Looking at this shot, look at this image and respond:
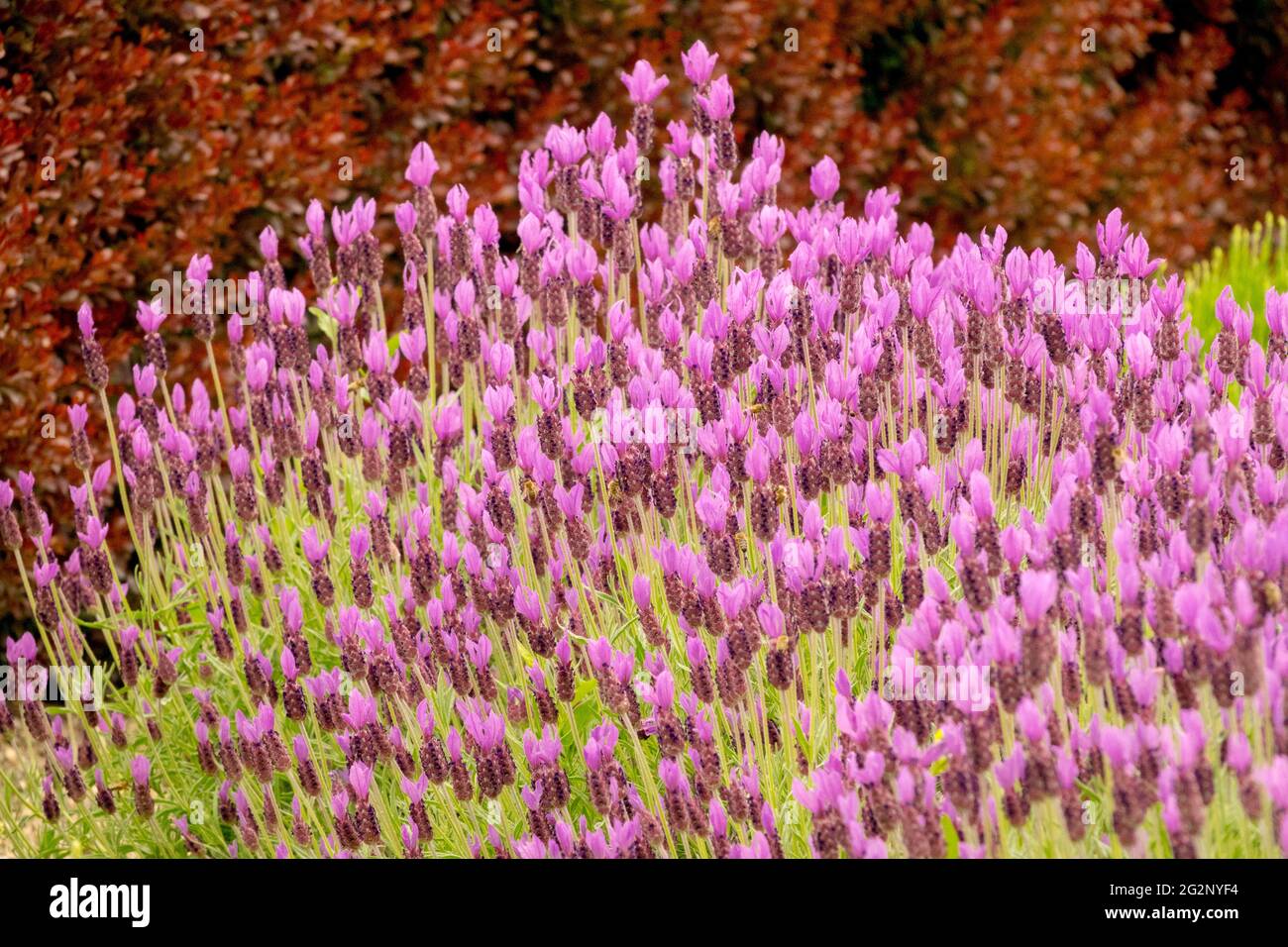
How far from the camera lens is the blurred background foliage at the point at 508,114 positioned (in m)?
4.94

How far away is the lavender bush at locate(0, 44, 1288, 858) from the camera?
2.16m

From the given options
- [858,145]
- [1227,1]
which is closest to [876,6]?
[858,145]

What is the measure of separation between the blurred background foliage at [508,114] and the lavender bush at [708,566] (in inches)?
50.5

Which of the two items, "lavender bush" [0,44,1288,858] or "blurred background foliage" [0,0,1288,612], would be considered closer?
"lavender bush" [0,44,1288,858]

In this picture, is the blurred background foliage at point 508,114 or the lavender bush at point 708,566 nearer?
the lavender bush at point 708,566

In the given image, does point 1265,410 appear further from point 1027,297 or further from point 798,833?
point 798,833

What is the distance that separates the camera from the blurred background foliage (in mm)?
4941

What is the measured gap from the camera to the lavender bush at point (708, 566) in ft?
7.07

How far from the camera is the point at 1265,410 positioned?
108 inches

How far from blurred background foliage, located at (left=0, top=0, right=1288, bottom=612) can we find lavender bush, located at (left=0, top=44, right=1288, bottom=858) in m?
1.28

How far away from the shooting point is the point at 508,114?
6676mm

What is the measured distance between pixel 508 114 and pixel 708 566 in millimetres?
4372

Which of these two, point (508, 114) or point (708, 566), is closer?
point (708, 566)
